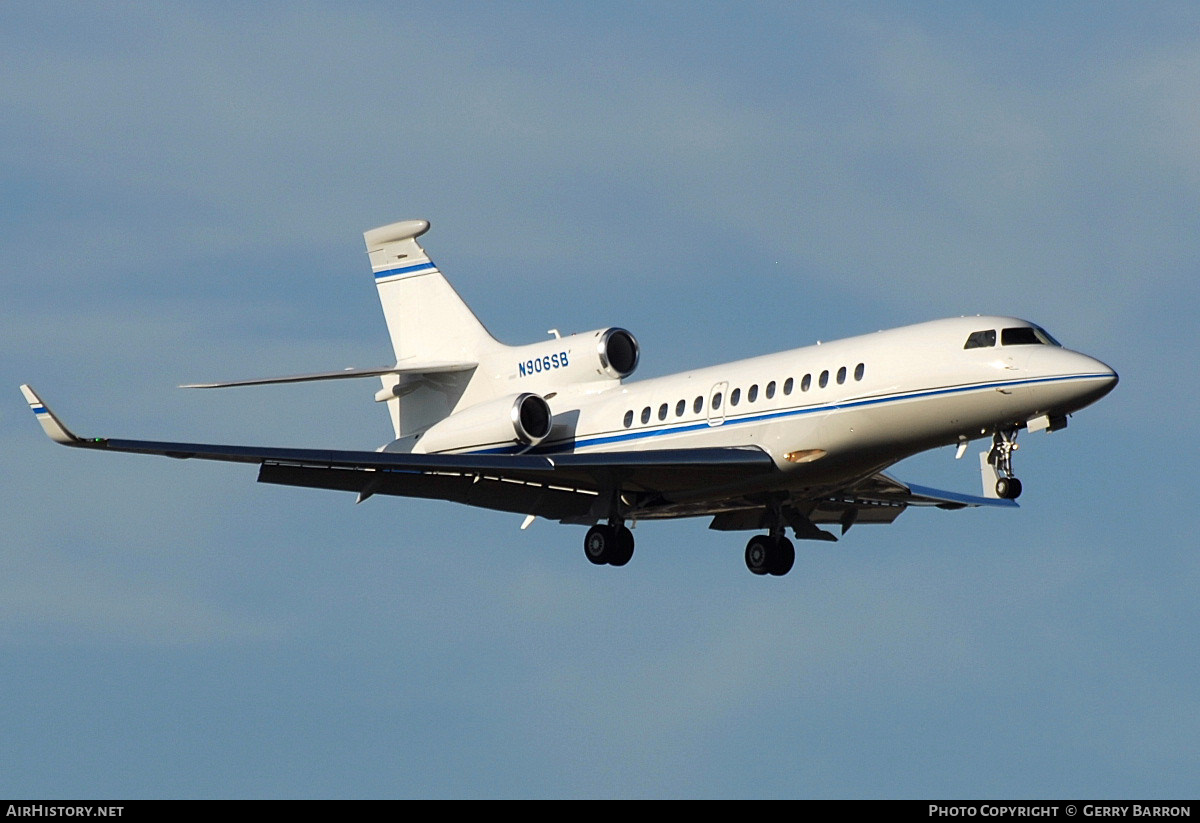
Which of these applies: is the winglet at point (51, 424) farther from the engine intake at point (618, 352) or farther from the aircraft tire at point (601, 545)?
the engine intake at point (618, 352)

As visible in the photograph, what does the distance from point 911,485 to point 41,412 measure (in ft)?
47.6

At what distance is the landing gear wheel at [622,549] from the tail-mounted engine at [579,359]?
2738mm

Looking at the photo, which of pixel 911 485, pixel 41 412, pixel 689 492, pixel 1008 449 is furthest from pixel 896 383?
pixel 41 412

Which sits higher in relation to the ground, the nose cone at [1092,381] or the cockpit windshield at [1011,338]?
the cockpit windshield at [1011,338]

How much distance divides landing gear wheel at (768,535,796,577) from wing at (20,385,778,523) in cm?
239

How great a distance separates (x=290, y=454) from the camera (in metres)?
25.7

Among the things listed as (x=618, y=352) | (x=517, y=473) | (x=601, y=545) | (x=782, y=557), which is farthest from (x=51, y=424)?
(x=782, y=557)

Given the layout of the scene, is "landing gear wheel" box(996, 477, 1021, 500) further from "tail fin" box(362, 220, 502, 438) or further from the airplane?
"tail fin" box(362, 220, 502, 438)

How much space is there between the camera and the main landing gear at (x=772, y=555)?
95.6ft

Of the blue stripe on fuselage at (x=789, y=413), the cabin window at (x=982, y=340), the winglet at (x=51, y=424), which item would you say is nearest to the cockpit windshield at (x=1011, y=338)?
the cabin window at (x=982, y=340)

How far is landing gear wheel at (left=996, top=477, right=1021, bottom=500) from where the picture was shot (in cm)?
2445

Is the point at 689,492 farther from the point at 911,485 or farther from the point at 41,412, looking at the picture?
the point at 41,412

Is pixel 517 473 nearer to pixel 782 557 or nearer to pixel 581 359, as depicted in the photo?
pixel 581 359

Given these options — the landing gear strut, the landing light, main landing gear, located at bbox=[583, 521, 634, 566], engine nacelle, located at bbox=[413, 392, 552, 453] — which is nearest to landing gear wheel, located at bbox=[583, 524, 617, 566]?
main landing gear, located at bbox=[583, 521, 634, 566]
